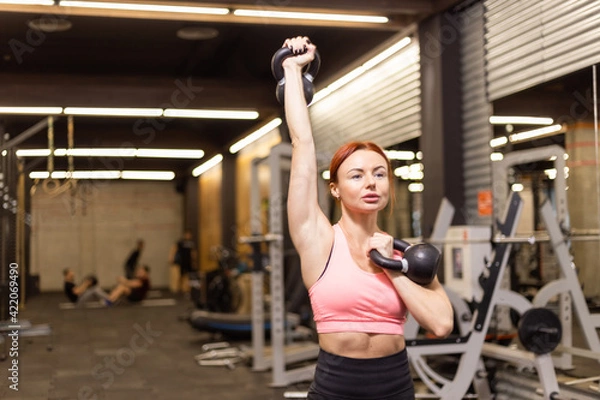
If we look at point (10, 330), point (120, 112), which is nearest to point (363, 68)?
point (120, 112)

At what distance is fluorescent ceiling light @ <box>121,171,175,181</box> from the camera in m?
16.1

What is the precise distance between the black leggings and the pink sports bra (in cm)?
7

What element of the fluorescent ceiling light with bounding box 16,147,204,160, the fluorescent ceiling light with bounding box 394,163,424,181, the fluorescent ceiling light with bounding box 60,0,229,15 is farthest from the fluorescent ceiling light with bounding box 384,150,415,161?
the fluorescent ceiling light with bounding box 16,147,204,160

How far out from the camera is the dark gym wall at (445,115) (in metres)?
5.35

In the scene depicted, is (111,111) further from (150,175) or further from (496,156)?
(150,175)

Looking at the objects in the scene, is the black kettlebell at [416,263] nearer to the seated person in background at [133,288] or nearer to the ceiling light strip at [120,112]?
the ceiling light strip at [120,112]

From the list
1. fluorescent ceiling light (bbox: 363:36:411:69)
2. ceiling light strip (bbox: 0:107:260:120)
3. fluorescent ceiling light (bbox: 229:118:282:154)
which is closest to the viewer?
fluorescent ceiling light (bbox: 363:36:411:69)

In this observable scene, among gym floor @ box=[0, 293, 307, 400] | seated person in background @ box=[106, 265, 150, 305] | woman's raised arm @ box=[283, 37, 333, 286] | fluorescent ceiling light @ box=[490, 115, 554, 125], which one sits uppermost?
fluorescent ceiling light @ box=[490, 115, 554, 125]

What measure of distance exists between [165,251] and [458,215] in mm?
12352

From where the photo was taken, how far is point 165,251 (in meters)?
16.9

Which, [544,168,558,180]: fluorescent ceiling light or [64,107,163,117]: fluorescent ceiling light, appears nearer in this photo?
[544,168,558,180]: fluorescent ceiling light

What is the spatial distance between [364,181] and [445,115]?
3876 millimetres

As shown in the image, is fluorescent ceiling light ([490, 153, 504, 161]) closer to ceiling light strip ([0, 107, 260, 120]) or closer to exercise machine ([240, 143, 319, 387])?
exercise machine ([240, 143, 319, 387])

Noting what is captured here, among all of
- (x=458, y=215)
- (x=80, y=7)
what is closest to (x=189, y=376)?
(x=458, y=215)
